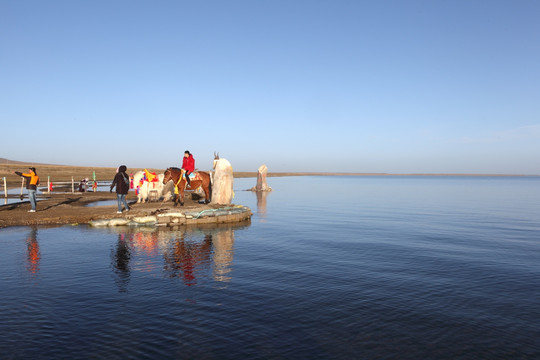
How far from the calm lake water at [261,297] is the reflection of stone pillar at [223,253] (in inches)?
3.5

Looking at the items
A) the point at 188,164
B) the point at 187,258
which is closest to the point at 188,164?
the point at 188,164

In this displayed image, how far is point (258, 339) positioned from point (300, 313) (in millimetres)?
1606

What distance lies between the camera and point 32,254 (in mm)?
12961

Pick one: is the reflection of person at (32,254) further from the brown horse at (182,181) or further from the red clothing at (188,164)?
the red clothing at (188,164)

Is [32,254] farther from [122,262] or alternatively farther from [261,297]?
[261,297]

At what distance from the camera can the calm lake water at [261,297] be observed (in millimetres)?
6766

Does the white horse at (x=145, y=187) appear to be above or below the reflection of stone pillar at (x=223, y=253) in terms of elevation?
above

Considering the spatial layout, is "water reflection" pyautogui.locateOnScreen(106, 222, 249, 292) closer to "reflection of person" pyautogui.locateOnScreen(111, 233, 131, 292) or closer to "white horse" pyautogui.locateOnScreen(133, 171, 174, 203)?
"reflection of person" pyautogui.locateOnScreen(111, 233, 131, 292)

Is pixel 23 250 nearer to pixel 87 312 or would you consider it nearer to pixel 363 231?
pixel 87 312

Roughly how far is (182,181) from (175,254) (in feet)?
40.1

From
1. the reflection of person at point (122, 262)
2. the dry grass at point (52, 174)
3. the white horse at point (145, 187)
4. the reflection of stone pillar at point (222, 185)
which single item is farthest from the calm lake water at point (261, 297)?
the dry grass at point (52, 174)

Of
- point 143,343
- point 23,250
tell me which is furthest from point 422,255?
point 23,250

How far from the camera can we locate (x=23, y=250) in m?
13.5

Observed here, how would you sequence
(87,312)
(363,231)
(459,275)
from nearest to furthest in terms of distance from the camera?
(87,312), (459,275), (363,231)
